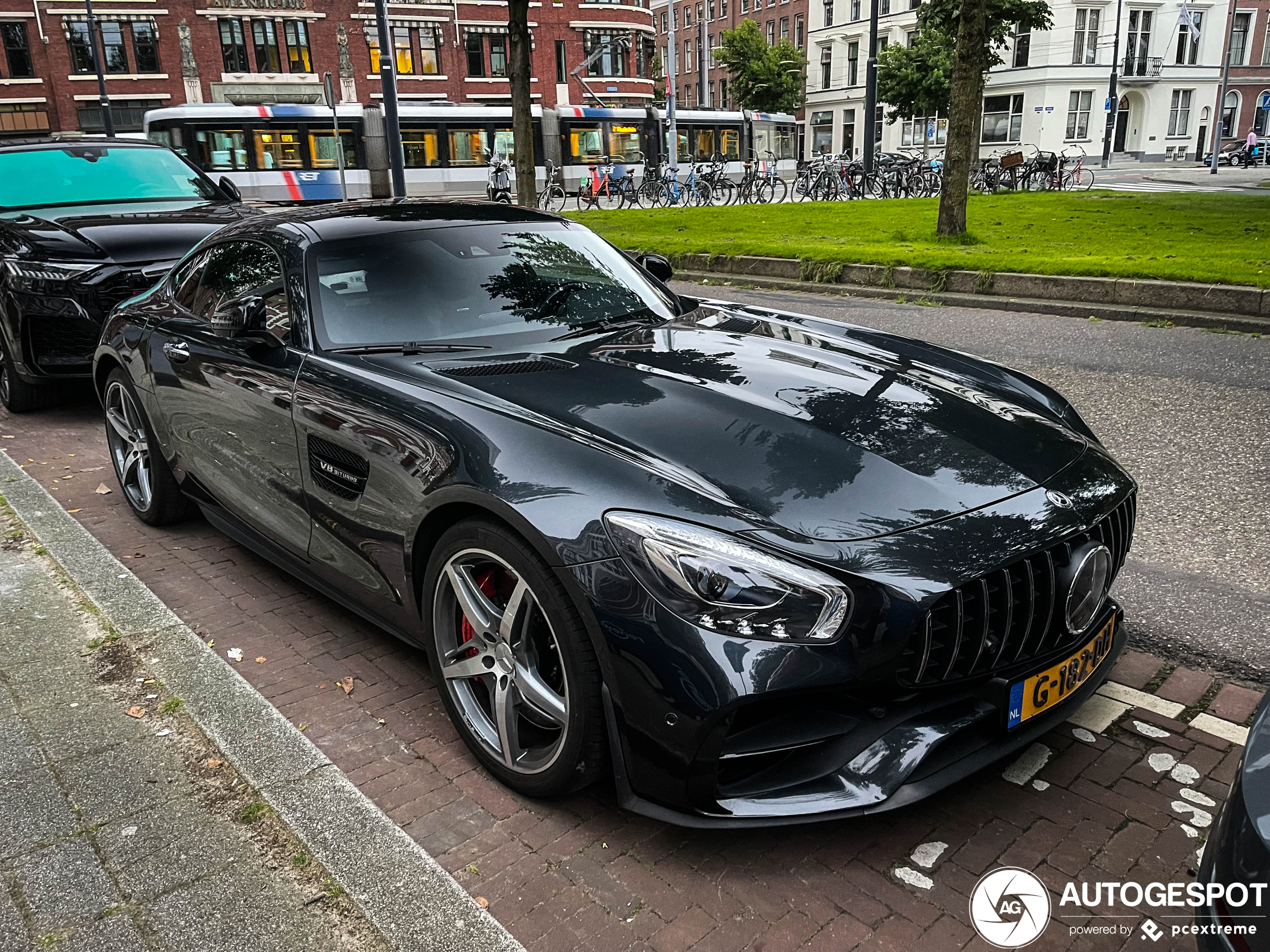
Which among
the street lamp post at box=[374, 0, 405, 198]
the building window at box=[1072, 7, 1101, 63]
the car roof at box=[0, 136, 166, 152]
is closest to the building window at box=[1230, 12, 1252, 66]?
the building window at box=[1072, 7, 1101, 63]

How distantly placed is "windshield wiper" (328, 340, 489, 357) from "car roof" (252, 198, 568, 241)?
0.60 meters

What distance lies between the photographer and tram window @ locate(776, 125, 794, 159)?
41719 mm

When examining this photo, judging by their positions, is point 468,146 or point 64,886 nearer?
point 64,886

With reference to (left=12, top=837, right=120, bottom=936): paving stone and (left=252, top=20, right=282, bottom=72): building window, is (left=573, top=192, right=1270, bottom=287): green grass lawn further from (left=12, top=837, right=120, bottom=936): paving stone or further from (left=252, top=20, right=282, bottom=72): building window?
(left=252, top=20, right=282, bottom=72): building window

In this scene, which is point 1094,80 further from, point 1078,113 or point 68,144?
point 68,144

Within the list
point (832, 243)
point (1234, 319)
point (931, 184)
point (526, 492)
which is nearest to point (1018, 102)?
point (931, 184)

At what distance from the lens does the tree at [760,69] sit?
65188 millimetres

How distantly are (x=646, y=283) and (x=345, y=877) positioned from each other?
2.68 m

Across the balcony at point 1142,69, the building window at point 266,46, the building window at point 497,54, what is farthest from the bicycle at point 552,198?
the balcony at point 1142,69

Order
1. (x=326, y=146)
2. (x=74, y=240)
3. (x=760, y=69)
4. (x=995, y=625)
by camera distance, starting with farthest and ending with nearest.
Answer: (x=760, y=69) < (x=326, y=146) < (x=74, y=240) < (x=995, y=625)

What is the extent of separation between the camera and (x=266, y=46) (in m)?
52.0

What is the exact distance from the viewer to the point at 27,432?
701cm

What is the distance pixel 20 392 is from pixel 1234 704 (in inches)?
309

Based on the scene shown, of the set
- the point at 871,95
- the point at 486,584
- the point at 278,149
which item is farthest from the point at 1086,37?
the point at 486,584
